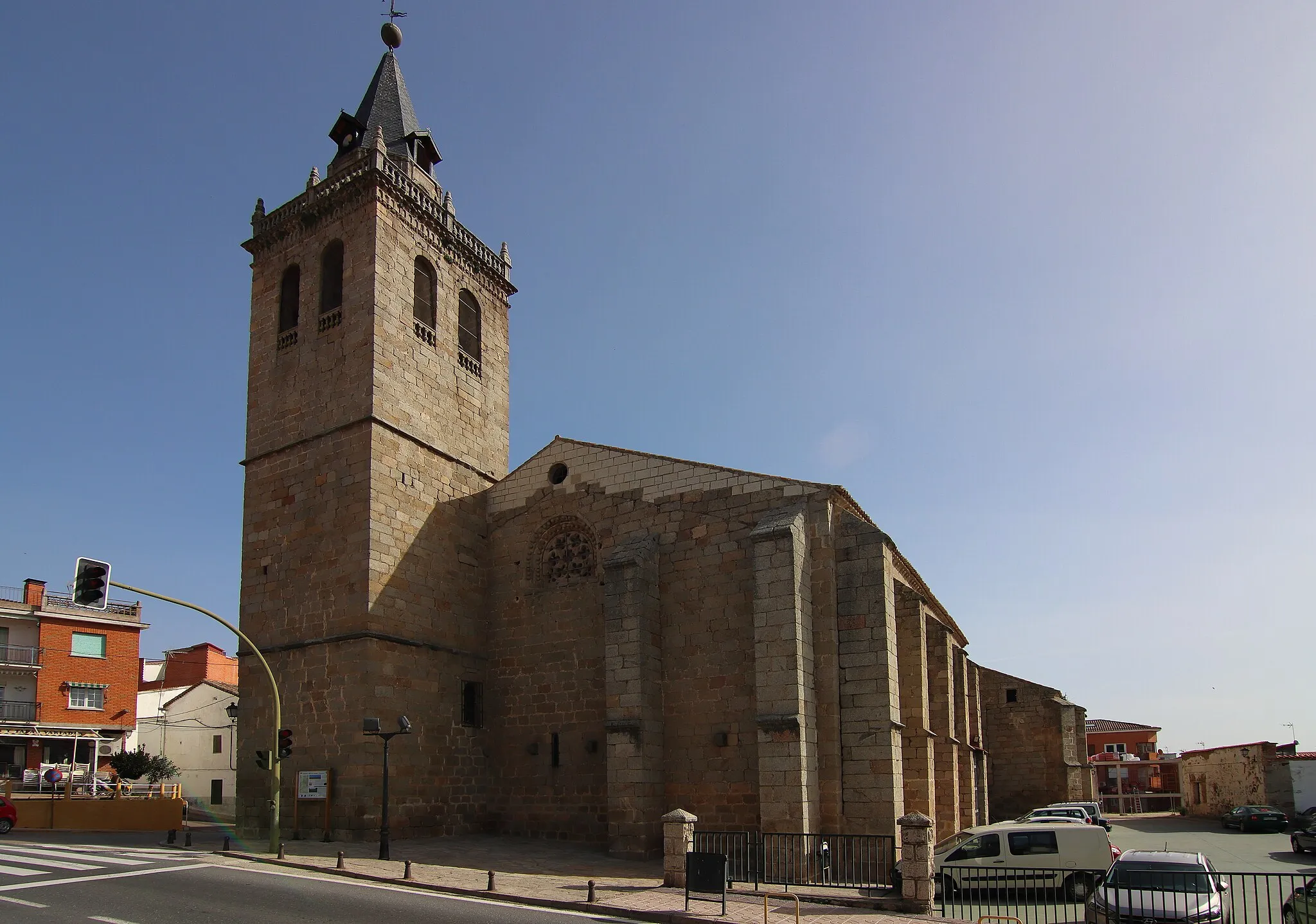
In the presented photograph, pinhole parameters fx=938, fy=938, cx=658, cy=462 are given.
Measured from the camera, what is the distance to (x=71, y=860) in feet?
48.2

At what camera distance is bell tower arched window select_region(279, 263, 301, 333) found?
2183 cm

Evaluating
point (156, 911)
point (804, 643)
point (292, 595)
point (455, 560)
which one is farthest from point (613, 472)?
point (156, 911)

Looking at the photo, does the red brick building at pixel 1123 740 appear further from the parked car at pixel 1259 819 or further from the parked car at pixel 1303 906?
the parked car at pixel 1303 906

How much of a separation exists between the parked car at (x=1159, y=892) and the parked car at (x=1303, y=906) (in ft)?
2.42

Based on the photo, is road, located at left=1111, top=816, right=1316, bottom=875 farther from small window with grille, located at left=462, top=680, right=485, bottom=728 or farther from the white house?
the white house

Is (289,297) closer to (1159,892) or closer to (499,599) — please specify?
(499,599)

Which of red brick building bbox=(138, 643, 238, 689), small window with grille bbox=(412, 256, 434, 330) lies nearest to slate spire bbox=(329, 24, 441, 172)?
small window with grille bbox=(412, 256, 434, 330)

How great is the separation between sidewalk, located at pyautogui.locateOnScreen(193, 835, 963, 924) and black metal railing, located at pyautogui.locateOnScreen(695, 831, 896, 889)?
0.73 m

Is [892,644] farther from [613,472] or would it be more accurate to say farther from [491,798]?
[491,798]

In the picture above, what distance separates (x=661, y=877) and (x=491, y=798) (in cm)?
659

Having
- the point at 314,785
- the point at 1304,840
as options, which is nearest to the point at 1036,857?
the point at 1304,840

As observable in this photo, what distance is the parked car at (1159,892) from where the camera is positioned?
33.8ft

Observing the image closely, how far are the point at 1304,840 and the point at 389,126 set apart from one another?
91.2 feet

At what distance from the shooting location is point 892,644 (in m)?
17.5
